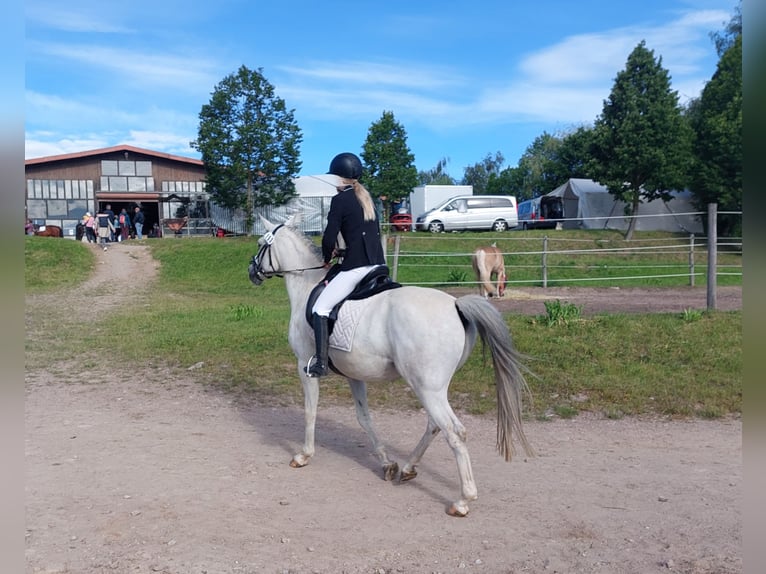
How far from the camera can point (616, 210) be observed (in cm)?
3575

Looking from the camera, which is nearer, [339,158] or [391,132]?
[339,158]

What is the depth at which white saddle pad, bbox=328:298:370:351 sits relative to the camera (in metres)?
5.03

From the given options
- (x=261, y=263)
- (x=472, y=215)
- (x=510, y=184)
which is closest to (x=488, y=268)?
(x=261, y=263)

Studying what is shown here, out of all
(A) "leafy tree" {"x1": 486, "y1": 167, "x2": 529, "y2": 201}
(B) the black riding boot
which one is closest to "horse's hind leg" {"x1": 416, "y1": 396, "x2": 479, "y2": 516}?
(B) the black riding boot

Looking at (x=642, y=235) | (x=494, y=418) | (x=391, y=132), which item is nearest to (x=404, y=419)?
(x=494, y=418)

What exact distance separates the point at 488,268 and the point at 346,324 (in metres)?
9.95

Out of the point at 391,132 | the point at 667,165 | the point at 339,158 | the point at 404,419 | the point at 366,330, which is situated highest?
the point at 391,132

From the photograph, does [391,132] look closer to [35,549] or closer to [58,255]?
[58,255]

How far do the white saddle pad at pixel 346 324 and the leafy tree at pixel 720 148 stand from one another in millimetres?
29455

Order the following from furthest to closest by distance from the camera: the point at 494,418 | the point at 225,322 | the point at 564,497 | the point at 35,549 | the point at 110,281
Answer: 1. the point at 110,281
2. the point at 225,322
3. the point at 494,418
4. the point at 564,497
5. the point at 35,549

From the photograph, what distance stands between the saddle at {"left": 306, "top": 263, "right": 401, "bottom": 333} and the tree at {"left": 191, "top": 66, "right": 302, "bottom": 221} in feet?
92.7

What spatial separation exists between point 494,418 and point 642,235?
2734 centimetres

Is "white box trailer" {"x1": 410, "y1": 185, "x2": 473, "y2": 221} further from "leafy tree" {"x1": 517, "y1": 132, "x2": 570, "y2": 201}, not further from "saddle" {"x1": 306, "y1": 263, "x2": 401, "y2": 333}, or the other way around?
"saddle" {"x1": 306, "y1": 263, "x2": 401, "y2": 333}

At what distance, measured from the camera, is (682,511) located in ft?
14.5
